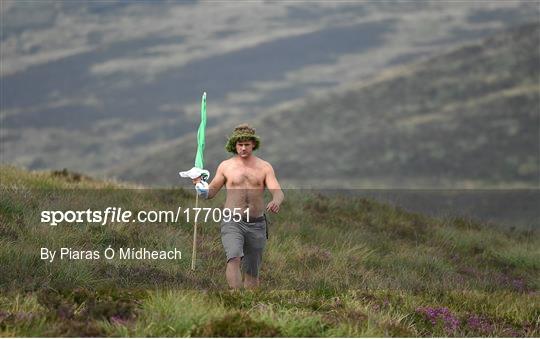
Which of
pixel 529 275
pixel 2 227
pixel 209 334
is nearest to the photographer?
pixel 209 334

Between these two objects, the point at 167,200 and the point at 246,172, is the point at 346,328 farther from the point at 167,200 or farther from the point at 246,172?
the point at 167,200

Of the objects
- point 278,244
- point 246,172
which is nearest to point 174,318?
point 246,172

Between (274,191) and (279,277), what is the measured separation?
2537 mm

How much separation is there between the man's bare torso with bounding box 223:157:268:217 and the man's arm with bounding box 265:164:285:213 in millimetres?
58

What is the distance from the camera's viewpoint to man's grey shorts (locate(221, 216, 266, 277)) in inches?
352

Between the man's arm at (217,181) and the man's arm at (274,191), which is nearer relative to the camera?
the man's arm at (274,191)

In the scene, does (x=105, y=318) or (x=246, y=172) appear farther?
(x=246, y=172)

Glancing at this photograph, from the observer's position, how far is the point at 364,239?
49.9 feet

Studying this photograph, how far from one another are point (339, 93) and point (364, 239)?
157600 millimetres

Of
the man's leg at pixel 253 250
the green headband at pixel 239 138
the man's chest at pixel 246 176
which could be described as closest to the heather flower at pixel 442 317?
the man's leg at pixel 253 250

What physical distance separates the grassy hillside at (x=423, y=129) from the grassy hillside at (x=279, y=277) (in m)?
84.2

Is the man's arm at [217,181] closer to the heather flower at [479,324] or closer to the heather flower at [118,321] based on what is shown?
the heather flower at [118,321]

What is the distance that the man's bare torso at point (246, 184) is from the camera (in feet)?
29.9

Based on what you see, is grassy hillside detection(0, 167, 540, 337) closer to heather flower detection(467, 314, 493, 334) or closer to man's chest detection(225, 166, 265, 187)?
heather flower detection(467, 314, 493, 334)
